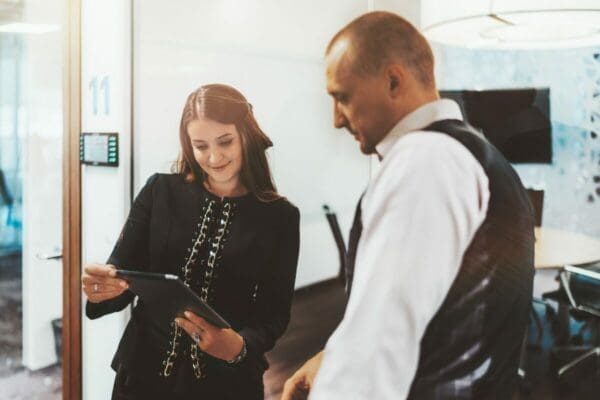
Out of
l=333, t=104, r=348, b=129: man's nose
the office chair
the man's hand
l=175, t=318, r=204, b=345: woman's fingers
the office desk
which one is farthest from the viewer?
the office chair

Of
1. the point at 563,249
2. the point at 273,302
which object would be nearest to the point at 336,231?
the point at 273,302

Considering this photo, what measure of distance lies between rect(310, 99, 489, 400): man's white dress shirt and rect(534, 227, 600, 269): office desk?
197 cm

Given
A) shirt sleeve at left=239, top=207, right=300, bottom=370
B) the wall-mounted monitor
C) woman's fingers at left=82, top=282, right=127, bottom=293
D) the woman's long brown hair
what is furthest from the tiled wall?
woman's fingers at left=82, top=282, right=127, bottom=293

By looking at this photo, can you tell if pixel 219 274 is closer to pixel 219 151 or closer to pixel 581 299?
pixel 219 151

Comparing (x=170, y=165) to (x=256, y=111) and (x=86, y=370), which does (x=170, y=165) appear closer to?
(x=256, y=111)

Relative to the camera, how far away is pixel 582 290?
10.8ft

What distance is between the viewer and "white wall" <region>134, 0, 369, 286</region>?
1.84 meters

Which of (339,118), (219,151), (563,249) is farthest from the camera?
(563,249)

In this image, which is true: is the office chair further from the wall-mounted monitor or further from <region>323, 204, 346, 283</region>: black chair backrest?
<region>323, 204, 346, 283</region>: black chair backrest

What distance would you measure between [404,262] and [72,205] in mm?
1767

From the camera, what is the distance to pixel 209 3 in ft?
6.15

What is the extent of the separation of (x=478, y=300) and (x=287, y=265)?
85 cm

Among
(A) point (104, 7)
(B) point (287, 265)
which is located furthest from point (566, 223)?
(A) point (104, 7)

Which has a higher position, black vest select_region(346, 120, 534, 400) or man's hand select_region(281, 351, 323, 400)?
black vest select_region(346, 120, 534, 400)
